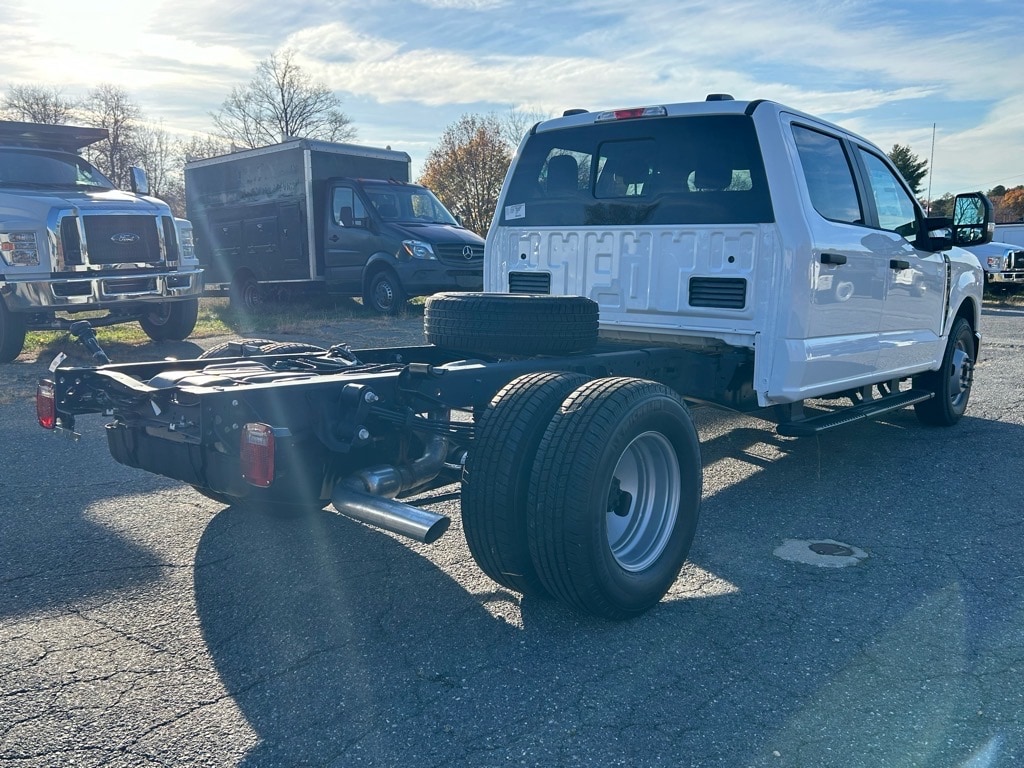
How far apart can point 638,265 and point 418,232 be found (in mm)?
8929

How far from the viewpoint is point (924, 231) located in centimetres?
604

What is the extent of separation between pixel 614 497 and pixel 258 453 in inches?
52.9

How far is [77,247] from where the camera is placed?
9.14 m

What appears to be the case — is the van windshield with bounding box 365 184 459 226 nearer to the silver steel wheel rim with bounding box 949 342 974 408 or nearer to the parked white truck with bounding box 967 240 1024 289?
the silver steel wheel rim with bounding box 949 342 974 408

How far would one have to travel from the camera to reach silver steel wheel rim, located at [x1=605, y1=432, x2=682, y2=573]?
3.44 m

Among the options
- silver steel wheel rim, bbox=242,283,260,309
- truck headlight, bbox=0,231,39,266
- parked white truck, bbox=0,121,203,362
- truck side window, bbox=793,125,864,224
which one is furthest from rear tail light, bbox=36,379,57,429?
silver steel wheel rim, bbox=242,283,260,309

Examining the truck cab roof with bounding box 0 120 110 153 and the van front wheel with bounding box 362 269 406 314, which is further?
the van front wheel with bounding box 362 269 406 314

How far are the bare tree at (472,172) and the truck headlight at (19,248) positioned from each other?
2289 centimetres

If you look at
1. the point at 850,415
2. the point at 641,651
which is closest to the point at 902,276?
the point at 850,415

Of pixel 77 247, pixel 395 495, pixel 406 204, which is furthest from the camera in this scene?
pixel 406 204

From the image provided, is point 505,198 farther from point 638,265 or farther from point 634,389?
point 634,389

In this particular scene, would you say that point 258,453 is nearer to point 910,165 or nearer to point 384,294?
point 384,294

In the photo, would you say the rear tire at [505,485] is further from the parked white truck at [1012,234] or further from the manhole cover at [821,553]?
the parked white truck at [1012,234]

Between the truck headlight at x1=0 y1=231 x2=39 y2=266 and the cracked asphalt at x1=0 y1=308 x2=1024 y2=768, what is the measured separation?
4.95 metres
